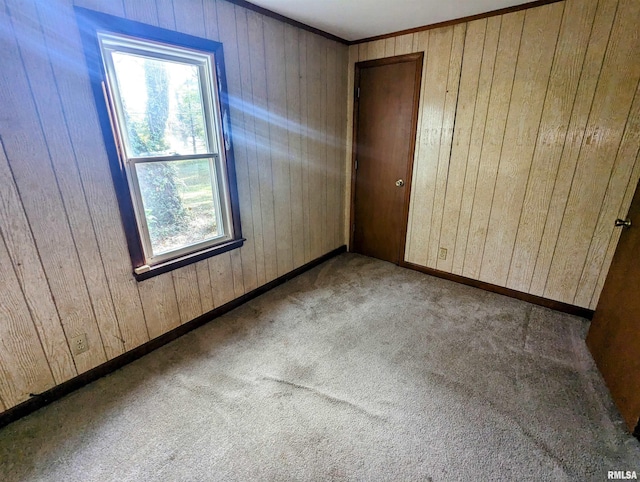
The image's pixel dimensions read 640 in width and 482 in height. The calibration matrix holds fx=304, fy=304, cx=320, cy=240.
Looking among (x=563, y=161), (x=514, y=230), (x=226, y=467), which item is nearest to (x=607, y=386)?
(x=514, y=230)

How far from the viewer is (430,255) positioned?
3.19m

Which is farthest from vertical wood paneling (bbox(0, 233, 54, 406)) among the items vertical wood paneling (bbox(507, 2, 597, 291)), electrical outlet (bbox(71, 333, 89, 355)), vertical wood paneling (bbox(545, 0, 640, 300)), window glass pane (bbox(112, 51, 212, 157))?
vertical wood paneling (bbox(545, 0, 640, 300))

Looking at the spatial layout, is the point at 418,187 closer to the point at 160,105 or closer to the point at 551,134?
the point at 551,134

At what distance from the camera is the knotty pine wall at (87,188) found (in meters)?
1.43

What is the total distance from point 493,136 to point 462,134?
0.25 metres

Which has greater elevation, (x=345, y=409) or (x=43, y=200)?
(x=43, y=200)

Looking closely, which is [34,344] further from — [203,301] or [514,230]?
[514,230]

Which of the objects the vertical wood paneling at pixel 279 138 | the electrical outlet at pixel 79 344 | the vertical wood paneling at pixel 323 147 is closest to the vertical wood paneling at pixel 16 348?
the electrical outlet at pixel 79 344

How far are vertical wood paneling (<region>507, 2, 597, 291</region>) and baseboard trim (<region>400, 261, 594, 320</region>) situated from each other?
2.8 inches

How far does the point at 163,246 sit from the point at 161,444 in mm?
1164

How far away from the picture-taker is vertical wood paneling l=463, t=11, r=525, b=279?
2326 mm

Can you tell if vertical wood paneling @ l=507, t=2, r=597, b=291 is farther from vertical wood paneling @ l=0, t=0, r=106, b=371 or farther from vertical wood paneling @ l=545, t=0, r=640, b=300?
vertical wood paneling @ l=0, t=0, r=106, b=371

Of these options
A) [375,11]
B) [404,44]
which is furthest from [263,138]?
[404,44]

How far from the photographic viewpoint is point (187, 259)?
214 cm
